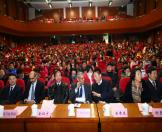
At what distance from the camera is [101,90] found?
5082mm

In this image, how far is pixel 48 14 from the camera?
30.8 m

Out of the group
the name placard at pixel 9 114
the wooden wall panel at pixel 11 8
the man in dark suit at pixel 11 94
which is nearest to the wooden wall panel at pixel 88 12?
the wooden wall panel at pixel 11 8

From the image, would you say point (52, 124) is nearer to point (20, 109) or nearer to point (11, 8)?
point (20, 109)

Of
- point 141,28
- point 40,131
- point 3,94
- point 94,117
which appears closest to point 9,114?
point 40,131

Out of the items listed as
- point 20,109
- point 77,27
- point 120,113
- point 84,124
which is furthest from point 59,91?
point 77,27

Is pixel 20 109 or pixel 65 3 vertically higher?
pixel 65 3

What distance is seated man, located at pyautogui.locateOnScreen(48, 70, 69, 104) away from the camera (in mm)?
5211

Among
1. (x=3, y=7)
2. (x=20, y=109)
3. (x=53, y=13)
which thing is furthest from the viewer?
(x=53, y=13)

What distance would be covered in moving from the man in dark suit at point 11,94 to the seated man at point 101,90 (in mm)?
1548

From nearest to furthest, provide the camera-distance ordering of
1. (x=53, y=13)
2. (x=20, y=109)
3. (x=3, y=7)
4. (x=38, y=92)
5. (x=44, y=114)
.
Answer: (x=44, y=114)
(x=20, y=109)
(x=38, y=92)
(x=3, y=7)
(x=53, y=13)

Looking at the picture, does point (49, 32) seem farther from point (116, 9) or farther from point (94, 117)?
point (94, 117)

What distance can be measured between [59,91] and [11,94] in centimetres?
99

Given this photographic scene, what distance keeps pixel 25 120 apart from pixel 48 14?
28448 mm

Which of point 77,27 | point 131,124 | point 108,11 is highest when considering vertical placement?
point 108,11
